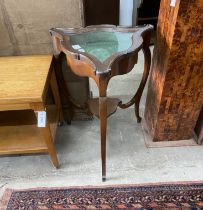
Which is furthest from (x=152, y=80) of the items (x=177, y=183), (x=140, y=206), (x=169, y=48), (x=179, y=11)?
(x=140, y=206)

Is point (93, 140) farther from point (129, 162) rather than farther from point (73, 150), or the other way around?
point (129, 162)

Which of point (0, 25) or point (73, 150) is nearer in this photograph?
point (0, 25)

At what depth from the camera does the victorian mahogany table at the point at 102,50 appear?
89 cm

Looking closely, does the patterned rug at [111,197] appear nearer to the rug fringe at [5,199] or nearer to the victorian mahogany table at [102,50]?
the rug fringe at [5,199]

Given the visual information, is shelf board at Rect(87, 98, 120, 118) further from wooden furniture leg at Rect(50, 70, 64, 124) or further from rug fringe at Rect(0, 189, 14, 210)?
rug fringe at Rect(0, 189, 14, 210)

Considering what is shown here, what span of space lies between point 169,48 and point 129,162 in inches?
29.6

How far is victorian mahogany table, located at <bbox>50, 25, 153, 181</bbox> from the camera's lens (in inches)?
34.9

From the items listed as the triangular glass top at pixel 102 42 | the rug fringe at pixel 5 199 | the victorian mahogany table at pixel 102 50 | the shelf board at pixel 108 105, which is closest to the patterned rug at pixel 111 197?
the rug fringe at pixel 5 199

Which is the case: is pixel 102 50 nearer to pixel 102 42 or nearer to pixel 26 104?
pixel 102 42

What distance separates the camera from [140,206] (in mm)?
1126

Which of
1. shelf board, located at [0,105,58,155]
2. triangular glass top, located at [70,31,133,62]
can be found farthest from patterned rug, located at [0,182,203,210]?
triangular glass top, located at [70,31,133,62]

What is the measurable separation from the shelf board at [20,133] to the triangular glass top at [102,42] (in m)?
0.58

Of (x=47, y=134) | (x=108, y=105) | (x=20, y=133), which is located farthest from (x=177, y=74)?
(x=20, y=133)

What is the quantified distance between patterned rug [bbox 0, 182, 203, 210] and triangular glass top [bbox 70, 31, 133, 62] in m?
0.78
